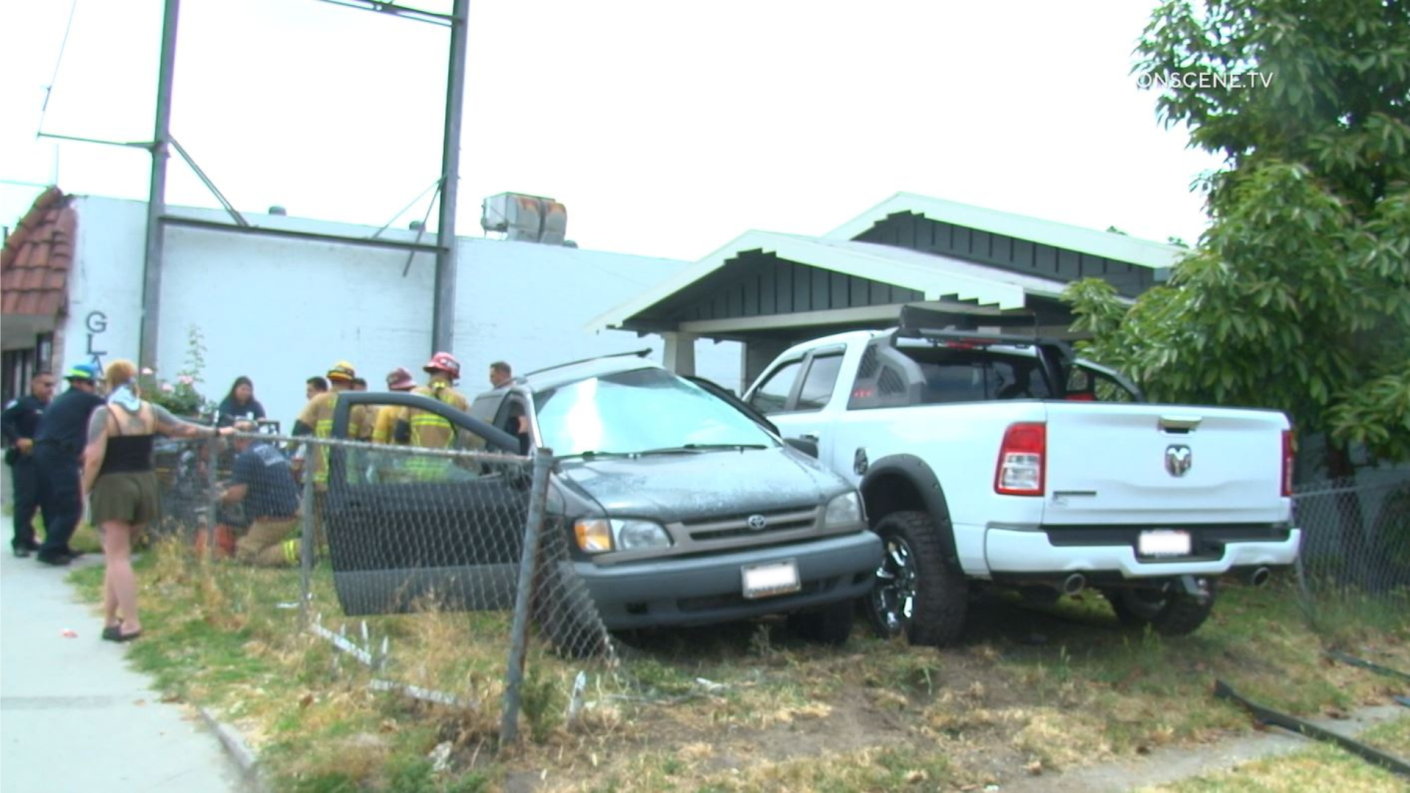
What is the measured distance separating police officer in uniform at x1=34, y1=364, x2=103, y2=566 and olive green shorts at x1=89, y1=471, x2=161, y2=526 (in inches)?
110

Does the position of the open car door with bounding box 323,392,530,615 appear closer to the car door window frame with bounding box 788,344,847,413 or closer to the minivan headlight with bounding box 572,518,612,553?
the minivan headlight with bounding box 572,518,612,553

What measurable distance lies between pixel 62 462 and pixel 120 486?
350 cm

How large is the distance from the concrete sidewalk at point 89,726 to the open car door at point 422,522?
1045 millimetres

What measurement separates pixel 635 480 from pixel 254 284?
38.3 ft

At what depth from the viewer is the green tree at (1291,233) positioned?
25.9 feet

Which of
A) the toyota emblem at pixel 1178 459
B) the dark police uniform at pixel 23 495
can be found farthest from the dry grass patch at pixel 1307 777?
the dark police uniform at pixel 23 495

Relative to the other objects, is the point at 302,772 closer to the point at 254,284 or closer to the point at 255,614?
the point at 255,614

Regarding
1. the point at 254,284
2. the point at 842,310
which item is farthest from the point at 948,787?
the point at 254,284

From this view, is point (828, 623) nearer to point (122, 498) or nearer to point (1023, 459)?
point (1023, 459)

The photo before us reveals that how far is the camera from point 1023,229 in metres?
11.9

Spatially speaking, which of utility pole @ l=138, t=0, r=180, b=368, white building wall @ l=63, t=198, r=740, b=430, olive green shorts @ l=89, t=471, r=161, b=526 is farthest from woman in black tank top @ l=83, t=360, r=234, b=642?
white building wall @ l=63, t=198, r=740, b=430

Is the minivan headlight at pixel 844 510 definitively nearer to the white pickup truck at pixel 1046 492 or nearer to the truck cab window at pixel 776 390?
the white pickup truck at pixel 1046 492

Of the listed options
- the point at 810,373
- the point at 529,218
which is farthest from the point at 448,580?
the point at 529,218

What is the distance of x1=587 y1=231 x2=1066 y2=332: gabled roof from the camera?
32.9ft
